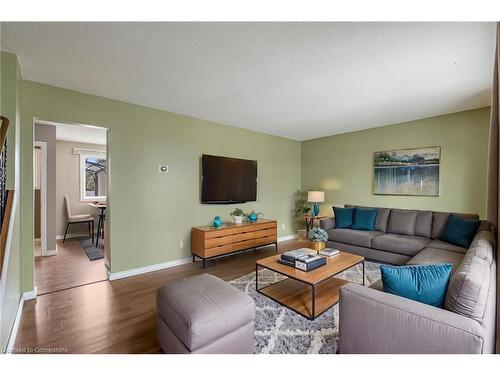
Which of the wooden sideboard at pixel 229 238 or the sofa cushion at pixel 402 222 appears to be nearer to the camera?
the wooden sideboard at pixel 229 238

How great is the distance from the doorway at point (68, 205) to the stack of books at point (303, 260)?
2.49 m

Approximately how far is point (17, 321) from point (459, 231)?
4905mm

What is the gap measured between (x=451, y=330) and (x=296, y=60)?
2.20 m

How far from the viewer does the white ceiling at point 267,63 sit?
1751 millimetres

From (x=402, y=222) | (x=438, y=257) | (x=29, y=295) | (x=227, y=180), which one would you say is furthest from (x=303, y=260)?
(x=29, y=295)

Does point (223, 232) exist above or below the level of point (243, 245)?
above

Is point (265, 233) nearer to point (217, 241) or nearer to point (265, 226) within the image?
point (265, 226)

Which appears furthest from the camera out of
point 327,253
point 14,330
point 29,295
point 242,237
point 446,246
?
point 242,237

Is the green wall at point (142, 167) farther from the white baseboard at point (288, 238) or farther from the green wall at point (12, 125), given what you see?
the white baseboard at point (288, 238)

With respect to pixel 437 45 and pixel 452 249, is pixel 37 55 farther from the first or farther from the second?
pixel 452 249

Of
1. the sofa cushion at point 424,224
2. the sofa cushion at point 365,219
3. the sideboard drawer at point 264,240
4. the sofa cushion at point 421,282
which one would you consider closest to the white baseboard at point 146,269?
the sideboard drawer at point 264,240

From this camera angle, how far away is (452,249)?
2.91 metres

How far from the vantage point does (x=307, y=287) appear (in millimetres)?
2707

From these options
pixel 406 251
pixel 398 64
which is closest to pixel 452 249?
pixel 406 251
